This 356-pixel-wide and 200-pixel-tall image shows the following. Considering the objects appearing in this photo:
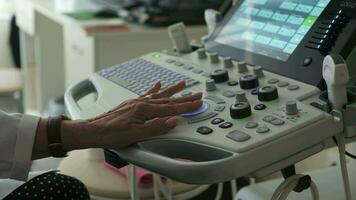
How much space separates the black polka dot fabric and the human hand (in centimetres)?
21

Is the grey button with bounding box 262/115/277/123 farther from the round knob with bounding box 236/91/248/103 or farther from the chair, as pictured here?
the chair

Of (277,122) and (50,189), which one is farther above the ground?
(277,122)

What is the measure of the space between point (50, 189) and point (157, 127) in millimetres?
332

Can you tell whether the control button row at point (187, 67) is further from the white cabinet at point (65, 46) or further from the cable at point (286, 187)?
the white cabinet at point (65, 46)

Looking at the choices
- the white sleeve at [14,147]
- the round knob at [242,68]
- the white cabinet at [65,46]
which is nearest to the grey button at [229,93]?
the round knob at [242,68]

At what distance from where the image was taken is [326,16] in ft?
3.44

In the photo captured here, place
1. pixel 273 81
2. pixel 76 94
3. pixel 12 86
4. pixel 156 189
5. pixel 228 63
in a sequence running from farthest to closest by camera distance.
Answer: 1. pixel 12 86
2. pixel 156 189
3. pixel 76 94
4. pixel 228 63
5. pixel 273 81

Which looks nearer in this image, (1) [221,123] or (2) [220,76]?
(1) [221,123]

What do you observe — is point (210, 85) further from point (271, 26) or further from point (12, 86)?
point (12, 86)

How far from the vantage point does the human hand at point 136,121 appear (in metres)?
0.94

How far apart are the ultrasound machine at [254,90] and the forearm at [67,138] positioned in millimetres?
60

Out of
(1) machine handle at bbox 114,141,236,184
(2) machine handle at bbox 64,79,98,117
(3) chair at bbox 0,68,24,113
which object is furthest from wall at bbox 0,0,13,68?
(1) machine handle at bbox 114,141,236,184

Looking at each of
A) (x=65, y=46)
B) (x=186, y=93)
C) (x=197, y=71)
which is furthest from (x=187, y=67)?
(x=65, y=46)

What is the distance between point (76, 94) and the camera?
4.22ft
